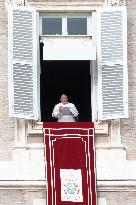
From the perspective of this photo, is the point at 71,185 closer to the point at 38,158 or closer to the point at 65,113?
the point at 38,158

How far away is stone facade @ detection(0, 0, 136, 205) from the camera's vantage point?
20.6 metres

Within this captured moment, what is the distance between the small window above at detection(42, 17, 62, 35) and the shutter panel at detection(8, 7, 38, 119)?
38 cm

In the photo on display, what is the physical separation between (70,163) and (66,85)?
252 cm

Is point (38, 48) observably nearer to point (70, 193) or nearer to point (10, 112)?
point (10, 112)

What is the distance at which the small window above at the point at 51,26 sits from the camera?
70.8 ft


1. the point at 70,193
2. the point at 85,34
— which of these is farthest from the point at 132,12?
the point at 70,193

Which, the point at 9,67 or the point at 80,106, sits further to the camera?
the point at 80,106

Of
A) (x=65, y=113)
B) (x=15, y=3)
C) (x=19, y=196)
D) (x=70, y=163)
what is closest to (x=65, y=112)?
(x=65, y=113)

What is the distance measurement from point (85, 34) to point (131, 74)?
1.24 meters

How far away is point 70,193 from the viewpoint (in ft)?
67.6

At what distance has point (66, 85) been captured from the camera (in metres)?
22.7

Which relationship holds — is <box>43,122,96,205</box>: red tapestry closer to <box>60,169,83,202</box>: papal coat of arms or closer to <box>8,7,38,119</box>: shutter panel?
<box>60,169,83,202</box>: papal coat of arms

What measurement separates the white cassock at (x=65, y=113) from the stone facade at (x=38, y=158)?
44 centimetres

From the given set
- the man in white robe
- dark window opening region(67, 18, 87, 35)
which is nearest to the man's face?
the man in white robe
